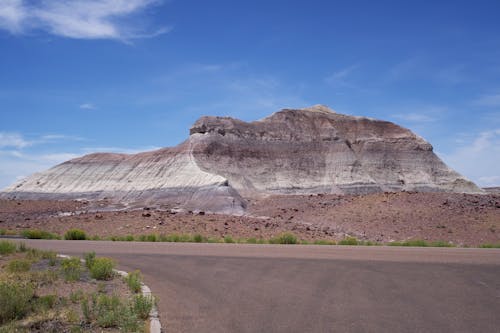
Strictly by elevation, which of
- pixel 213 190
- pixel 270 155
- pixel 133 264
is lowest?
pixel 133 264

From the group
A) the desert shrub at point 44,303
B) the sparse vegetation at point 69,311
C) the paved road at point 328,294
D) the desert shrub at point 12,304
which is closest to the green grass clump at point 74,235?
the paved road at point 328,294

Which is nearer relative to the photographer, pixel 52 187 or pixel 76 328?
pixel 76 328

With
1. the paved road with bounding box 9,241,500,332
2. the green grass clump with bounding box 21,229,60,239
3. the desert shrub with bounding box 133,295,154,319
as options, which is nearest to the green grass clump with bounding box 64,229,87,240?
the green grass clump with bounding box 21,229,60,239

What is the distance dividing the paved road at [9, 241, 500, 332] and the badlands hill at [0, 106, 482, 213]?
45220 mm

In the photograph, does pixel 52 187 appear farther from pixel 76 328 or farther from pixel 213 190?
pixel 76 328

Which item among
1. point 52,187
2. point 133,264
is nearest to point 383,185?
point 52,187

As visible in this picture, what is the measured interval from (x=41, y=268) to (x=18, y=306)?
736cm

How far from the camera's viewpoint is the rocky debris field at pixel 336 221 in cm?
3859

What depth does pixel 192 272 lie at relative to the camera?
15.4 metres

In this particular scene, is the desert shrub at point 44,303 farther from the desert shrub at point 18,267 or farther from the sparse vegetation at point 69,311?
the desert shrub at point 18,267

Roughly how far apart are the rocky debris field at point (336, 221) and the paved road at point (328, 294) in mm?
20679

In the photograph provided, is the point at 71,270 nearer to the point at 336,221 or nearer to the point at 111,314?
the point at 111,314

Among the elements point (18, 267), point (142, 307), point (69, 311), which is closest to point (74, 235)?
point (18, 267)

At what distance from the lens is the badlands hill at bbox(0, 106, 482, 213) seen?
69.1m
